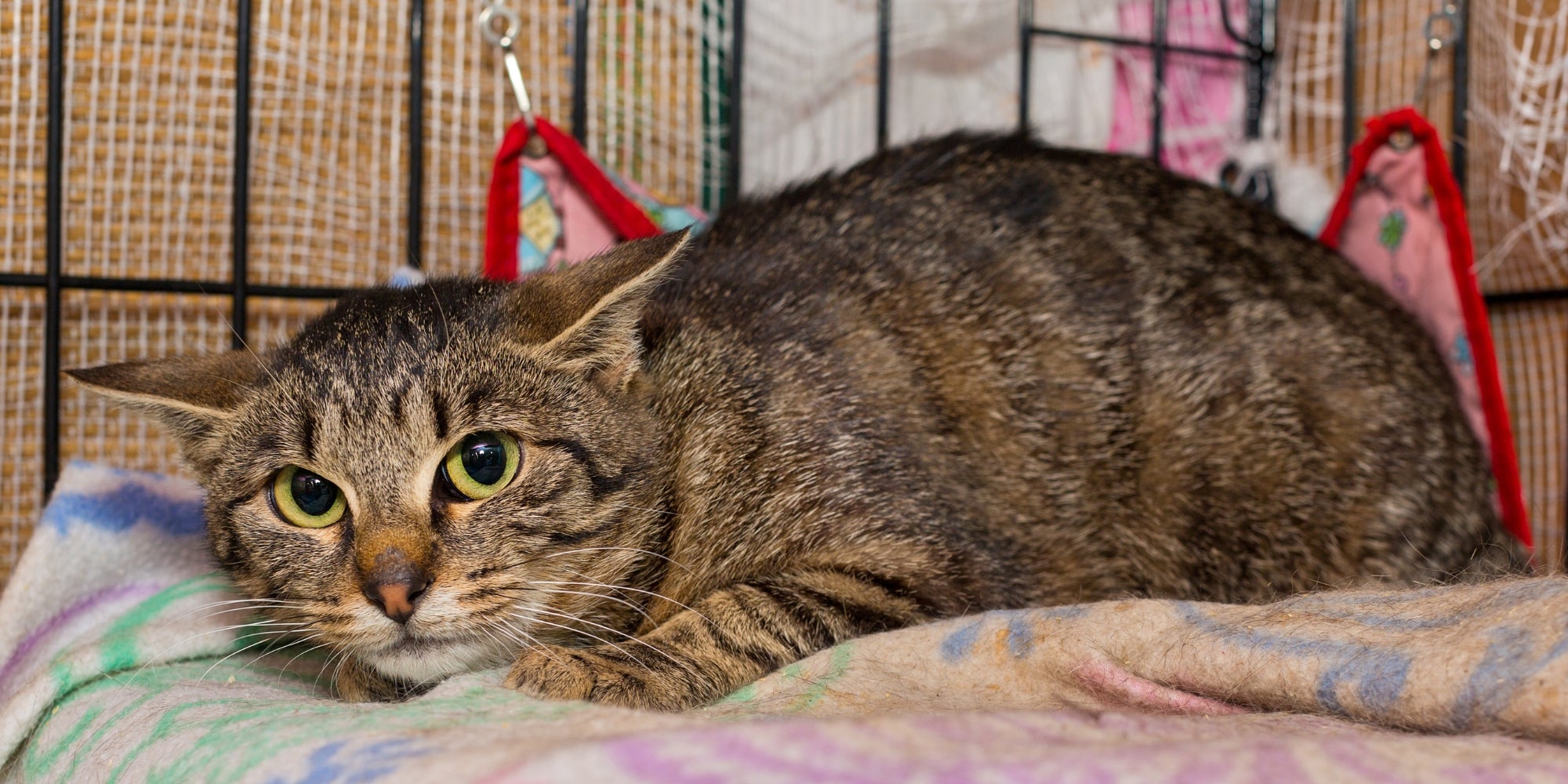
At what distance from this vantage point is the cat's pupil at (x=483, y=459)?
4.75ft

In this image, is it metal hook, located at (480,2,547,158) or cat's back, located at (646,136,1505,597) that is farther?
metal hook, located at (480,2,547,158)

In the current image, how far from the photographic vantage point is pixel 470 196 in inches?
101

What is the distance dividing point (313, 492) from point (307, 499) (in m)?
0.02

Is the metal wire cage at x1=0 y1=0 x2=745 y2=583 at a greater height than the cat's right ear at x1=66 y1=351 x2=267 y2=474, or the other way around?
the metal wire cage at x1=0 y1=0 x2=745 y2=583

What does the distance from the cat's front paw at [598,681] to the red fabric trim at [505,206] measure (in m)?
1.16

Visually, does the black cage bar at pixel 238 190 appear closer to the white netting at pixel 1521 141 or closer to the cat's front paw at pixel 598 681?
the cat's front paw at pixel 598 681

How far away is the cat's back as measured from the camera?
178 cm

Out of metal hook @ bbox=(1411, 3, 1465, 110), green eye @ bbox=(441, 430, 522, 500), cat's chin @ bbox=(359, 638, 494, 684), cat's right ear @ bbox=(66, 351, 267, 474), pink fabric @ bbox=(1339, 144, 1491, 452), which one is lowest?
cat's chin @ bbox=(359, 638, 494, 684)

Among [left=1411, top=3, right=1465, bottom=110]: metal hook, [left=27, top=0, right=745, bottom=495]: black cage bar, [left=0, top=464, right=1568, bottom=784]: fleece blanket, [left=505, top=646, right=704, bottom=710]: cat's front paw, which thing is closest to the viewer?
[left=0, top=464, right=1568, bottom=784]: fleece blanket

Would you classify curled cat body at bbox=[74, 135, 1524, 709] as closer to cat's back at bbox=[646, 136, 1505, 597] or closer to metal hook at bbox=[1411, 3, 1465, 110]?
cat's back at bbox=[646, 136, 1505, 597]

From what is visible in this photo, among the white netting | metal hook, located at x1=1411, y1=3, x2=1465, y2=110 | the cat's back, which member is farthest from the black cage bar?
the white netting

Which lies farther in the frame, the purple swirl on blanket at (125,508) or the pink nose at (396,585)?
the purple swirl on blanket at (125,508)

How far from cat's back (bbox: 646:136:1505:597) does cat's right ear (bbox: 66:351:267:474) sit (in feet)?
1.97

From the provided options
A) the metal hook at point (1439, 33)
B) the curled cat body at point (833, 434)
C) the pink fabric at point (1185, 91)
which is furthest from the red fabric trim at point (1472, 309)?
the pink fabric at point (1185, 91)
